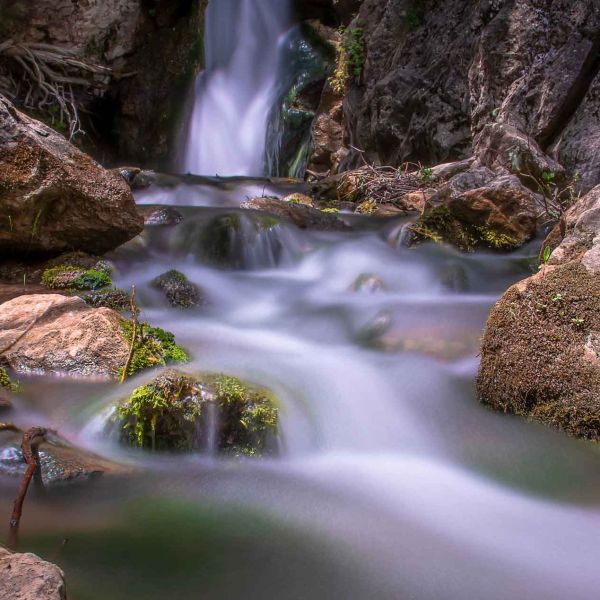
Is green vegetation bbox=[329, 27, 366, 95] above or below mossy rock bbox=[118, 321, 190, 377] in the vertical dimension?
above

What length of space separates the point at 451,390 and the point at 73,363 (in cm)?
210

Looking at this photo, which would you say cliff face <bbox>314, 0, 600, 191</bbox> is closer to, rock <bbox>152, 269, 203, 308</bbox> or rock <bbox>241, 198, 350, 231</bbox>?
rock <bbox>241, 198, 350, 231</bbox>

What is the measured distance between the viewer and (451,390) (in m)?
3.65

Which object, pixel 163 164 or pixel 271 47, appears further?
pixel 271 47

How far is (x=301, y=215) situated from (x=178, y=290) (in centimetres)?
259

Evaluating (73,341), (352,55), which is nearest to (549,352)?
(73,341)

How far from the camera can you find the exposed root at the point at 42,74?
11852 millimetres

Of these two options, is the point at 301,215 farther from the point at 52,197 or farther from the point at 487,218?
the point at 52,197

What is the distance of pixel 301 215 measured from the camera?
738 cm

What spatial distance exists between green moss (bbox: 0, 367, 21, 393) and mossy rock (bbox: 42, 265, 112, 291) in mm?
1706

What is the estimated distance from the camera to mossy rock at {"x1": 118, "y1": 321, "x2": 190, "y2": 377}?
12.2 feet

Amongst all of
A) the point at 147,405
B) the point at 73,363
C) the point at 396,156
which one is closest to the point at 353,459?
the point at 147,405

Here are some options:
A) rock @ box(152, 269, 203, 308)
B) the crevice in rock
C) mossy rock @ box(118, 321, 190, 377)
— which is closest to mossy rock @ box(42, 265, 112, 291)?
rock @ box(152, 269, 203, 308)

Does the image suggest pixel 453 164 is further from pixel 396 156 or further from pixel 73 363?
pixel 73 363
